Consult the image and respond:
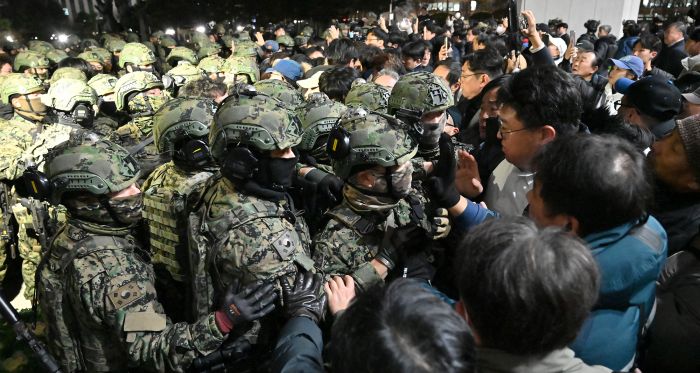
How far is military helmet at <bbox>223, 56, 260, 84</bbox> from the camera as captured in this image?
25.2 ft

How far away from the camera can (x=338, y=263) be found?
9.08 feet

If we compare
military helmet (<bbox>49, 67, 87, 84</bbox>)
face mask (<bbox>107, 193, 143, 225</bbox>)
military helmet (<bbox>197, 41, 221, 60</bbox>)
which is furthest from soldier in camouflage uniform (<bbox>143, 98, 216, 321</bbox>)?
military helmet (<bbox>197, 41, 221, 60</bbox>)

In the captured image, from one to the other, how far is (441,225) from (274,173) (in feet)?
3.26

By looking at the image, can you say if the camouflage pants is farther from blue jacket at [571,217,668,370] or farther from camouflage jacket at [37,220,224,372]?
blue jacket at [571,217,668,370]

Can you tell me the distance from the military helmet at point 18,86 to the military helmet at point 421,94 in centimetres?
470

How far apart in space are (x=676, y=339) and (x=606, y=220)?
67 cm

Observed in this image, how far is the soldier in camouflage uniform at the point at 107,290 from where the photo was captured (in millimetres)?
2303

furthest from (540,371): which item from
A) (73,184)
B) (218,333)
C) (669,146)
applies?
(73,184)

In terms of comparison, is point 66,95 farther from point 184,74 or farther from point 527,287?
point 527,287

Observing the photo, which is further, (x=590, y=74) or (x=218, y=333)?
(x=590, y=74)

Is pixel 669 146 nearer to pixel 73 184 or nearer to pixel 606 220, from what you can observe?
pixel 606 220

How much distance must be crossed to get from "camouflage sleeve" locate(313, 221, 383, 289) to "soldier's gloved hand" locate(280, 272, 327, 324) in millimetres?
371

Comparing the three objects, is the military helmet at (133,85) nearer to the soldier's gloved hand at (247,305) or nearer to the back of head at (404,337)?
the soldier's gloved hand at (247,305)

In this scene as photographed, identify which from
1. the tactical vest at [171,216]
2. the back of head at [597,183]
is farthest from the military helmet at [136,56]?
the back of head at [597,183]
